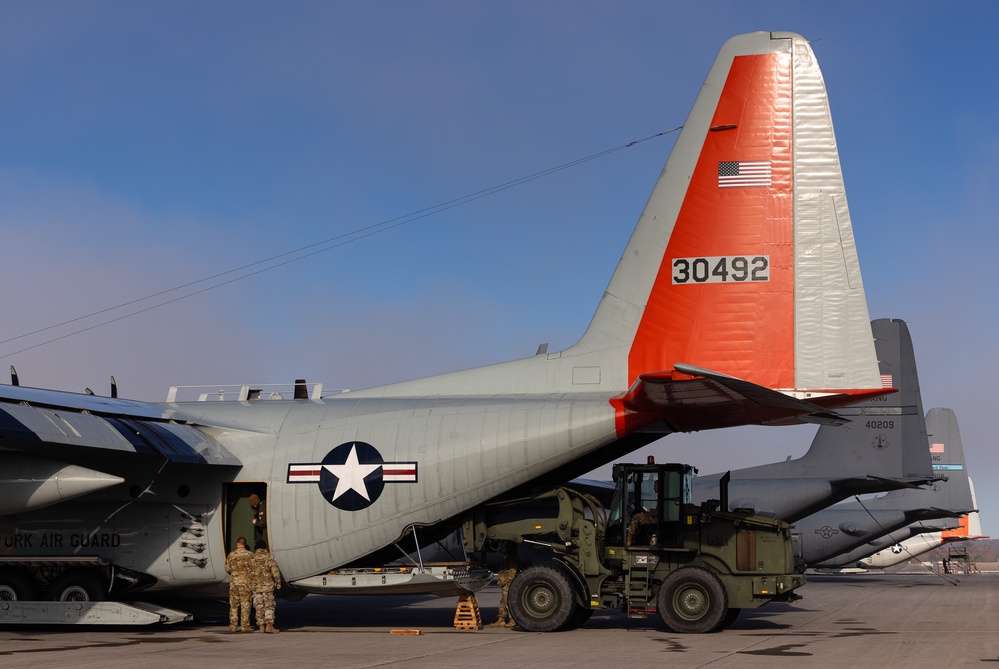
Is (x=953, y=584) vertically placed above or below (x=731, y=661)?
below

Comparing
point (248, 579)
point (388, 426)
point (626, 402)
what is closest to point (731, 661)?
point (626, 402)

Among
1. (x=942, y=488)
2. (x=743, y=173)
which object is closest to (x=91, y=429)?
(x=743, y=173)

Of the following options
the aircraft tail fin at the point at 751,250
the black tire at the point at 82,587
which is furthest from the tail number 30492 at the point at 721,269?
the black tire at the point at 82,587

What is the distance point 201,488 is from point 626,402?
24.8 ft

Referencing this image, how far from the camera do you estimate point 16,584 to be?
58.2 ft

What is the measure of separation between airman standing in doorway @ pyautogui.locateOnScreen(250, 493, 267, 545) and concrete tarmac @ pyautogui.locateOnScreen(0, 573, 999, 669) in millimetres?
1663

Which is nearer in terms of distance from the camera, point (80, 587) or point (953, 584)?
point (80, 587)

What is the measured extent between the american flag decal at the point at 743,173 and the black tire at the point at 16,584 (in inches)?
546

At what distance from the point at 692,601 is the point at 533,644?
120 inches

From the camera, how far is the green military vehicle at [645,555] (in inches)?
635

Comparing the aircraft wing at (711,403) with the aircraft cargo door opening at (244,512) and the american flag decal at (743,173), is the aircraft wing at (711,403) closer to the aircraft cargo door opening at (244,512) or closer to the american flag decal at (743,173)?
the american flag decal at (743,173)

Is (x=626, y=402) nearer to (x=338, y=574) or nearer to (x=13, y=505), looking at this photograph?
(x=338, y=574)

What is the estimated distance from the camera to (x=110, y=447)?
49.6ft

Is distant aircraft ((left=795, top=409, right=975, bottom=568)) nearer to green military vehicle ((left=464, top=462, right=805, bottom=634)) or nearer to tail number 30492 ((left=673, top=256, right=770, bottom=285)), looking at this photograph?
green military vehicle ((left=464, top=462, right=805, bottom=634))
